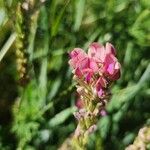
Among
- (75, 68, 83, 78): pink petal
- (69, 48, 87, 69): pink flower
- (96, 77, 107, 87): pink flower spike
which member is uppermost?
(69, 48, 87, 69): pink flower

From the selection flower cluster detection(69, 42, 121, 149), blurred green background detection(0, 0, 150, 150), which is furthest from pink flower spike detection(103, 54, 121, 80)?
blurred green background detection(0, 0, 150, 150)

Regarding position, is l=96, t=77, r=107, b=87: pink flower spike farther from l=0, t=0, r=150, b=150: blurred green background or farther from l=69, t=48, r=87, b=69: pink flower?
l=0, t=0, r=150, b=150: blurred green background

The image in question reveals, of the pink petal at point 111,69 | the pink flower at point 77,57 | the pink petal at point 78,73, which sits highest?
the pink flower at point 77,57

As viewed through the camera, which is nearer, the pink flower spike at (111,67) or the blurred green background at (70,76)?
the pink flower spike at (111,67)

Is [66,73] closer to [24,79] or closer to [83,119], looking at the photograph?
[24,79]

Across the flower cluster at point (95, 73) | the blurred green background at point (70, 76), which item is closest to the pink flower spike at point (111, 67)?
the flower cluster at point (95, 73)

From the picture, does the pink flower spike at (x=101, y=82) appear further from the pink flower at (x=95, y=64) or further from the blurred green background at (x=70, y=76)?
the blurred green background at (x=70, y=76)

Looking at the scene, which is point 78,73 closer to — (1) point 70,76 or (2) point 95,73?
(2) point 95,73

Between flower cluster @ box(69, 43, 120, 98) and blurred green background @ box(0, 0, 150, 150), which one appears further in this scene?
blurred green background @ box(0, 0, 150, 150)

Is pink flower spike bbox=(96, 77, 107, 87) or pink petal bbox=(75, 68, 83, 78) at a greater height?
pink petal bbox=(75, 68, 83, 78)
